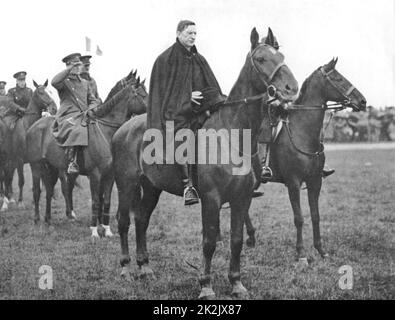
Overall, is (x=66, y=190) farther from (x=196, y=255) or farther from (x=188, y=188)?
(x=188, y=188)

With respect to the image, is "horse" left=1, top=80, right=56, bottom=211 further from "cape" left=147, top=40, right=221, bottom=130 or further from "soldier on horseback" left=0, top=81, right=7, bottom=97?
"cape" left=147, top=40, right=221, bottom=130

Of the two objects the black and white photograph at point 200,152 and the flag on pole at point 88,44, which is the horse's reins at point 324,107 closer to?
the black and white photograph at point 200,152

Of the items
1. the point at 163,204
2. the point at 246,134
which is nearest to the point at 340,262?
the point at 246,134

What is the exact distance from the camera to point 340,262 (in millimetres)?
8469

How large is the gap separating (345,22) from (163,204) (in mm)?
6534

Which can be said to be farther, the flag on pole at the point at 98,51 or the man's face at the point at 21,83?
the man's face at the point at 21,83

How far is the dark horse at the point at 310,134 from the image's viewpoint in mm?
8836

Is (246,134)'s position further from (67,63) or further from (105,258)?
(67,63)

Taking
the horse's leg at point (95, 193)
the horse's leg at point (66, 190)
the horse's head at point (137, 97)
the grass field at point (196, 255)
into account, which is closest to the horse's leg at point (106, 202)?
the horse's leg at point (95, 193)

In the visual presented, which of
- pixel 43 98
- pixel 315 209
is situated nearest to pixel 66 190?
pixel 43 98

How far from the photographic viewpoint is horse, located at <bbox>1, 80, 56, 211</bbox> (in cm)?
1367

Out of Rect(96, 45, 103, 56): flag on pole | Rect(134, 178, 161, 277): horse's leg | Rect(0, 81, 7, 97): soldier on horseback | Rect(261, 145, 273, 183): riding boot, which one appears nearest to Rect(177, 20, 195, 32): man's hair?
Rect(134, 178, 161, 277): horse's leg

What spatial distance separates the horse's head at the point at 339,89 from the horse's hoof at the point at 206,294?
149 inches

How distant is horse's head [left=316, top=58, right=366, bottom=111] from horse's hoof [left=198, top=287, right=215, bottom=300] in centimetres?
379
